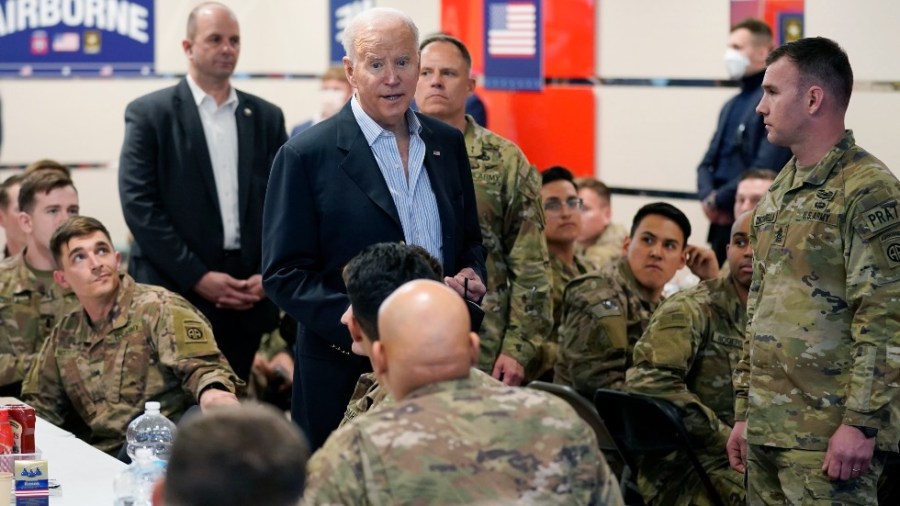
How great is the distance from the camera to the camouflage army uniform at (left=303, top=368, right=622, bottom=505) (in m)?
→ 2.23

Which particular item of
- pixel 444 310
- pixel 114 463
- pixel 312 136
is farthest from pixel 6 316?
pixel 444 310

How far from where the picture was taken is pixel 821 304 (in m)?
3.50

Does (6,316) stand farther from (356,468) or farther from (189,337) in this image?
(356,468)

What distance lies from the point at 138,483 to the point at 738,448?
1.60 m

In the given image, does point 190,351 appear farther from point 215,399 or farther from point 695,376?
point 695,376

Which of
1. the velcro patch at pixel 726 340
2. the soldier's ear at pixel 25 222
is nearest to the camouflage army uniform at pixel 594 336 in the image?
the velcro patch at pixel 726 340

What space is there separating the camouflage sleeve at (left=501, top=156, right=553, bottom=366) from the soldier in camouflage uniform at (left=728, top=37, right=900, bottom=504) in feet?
3.17

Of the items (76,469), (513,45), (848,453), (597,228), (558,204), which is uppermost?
(513,45)

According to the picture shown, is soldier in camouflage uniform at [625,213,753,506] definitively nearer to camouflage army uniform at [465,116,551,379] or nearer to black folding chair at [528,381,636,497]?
black folding chair at [528,381,636,497]

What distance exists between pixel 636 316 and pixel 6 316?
2.31m

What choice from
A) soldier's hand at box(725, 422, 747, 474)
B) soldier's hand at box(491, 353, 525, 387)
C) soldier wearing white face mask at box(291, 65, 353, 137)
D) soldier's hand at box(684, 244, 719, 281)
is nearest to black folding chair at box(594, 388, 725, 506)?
soldier's hand at box(491, 353, 525, 387)

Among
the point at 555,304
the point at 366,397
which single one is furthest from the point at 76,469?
the point at 555,304

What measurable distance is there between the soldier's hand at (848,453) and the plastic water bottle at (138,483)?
5.20 ft

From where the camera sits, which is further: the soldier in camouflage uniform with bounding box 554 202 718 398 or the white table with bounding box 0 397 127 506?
the soldier in camouflage uniform with bounding box 554 202 718 398
